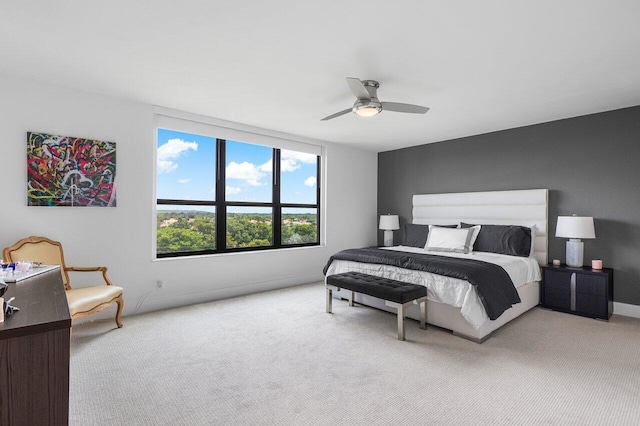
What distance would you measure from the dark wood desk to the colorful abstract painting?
2.57 m

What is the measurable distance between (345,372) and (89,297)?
239cm

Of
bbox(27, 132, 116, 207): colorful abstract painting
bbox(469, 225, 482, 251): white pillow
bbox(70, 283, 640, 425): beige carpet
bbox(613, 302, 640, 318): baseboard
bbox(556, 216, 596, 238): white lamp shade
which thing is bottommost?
bbox(70, 283, 640, 425): beige carpet

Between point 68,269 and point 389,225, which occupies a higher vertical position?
point 389,225

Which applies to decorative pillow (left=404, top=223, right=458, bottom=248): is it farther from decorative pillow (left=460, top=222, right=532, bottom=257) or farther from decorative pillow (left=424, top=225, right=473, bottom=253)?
decorative pillow (left=460, top=222, right=532, bottom=257)

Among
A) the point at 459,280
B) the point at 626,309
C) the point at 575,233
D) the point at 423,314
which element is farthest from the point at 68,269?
the point at 626,309

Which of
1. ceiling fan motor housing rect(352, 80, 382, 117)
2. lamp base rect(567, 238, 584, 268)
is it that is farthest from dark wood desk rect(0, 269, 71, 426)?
lamp base rect(567, 238, 584, 268)

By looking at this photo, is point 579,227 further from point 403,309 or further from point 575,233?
point 403,309

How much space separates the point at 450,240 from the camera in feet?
14.8

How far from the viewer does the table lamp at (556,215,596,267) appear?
376cm

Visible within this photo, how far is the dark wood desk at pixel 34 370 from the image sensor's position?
1084 millimetres

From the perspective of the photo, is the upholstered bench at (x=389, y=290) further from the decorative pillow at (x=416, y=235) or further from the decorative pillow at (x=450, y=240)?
the decorative pillow at (x=416, y=235)

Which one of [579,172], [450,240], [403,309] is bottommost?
[403,309]

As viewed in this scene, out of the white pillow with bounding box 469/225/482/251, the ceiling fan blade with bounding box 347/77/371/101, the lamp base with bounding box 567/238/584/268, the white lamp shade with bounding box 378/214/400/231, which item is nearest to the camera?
the ceiling fan blade with bounding box 347/77/371/101

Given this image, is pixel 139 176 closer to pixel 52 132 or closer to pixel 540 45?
pixel 52 132
